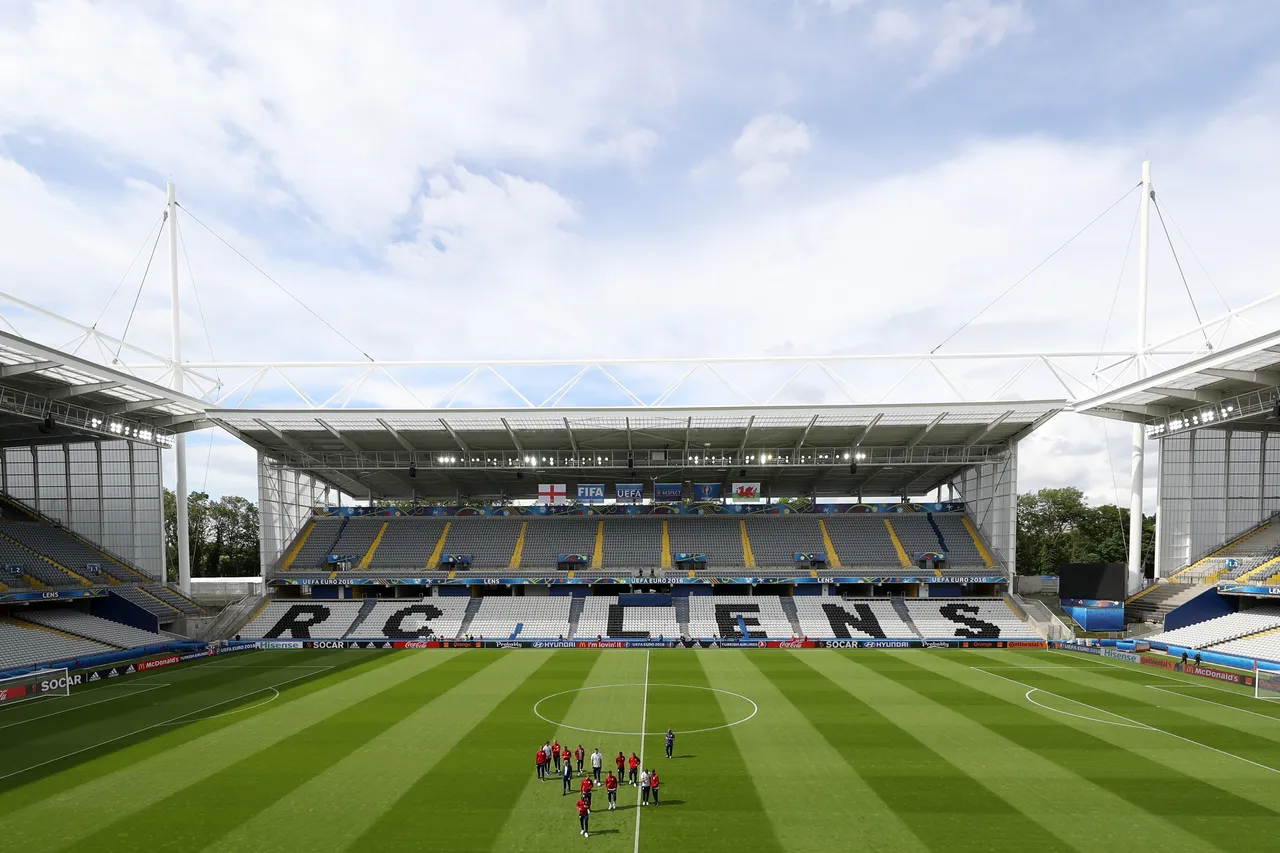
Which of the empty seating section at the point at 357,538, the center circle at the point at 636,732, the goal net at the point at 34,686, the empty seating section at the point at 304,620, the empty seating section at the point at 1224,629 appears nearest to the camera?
the center circle at the point at 636,732

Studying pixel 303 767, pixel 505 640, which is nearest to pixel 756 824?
pixel 303 767

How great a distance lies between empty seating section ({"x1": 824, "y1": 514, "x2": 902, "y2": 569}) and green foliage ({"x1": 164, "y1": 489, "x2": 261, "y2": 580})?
248 ft

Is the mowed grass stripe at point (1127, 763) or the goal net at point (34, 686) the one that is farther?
the goal net at point (34, 686)

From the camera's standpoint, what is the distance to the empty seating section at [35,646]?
39812mm

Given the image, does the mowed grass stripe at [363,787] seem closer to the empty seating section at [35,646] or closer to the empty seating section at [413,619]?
the empty seating section at [413,619]

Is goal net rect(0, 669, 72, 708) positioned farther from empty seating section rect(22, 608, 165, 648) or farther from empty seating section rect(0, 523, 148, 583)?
empty seating section rect(0, 523, 148, 583)

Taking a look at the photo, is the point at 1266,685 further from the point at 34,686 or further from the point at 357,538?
the point at 357,538

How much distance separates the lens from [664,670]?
138 ft

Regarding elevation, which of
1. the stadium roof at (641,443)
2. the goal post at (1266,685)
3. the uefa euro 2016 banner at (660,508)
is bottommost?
the goal post at (1266,685)

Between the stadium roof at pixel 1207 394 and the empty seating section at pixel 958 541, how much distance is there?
15.1 metres

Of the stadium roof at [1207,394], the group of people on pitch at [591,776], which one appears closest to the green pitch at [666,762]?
the group of people on pitch at [591,776]

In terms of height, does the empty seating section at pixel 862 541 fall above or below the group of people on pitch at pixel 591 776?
above

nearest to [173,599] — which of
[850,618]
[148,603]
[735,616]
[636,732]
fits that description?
[148,603]

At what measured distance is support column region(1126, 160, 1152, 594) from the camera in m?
54.0
